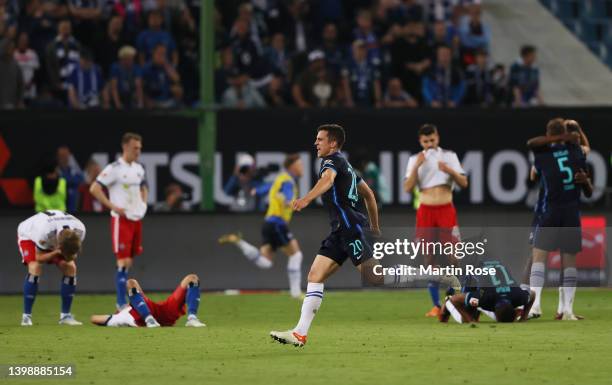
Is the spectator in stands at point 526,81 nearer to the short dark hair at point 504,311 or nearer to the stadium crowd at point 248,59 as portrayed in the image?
the stadium crowd at point 248,59

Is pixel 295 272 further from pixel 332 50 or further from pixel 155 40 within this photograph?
pixel 155 40

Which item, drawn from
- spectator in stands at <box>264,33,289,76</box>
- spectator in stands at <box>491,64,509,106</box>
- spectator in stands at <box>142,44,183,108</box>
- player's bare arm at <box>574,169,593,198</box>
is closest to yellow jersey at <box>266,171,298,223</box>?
spectator in stands at <box>142,44,183,108</box>

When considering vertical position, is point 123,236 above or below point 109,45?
below

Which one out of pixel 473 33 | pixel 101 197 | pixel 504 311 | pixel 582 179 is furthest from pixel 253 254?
pixel 473 33

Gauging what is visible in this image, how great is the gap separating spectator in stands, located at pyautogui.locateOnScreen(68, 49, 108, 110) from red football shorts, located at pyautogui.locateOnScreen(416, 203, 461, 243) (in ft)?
27.3

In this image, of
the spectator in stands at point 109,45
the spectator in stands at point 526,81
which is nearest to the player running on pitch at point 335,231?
the spectator in stands at point 109,45

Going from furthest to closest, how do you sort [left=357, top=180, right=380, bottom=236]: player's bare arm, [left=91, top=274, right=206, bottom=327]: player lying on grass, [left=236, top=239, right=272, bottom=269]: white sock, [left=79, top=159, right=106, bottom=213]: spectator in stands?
[left=79, top=159, right=106, bottom=213]: spectator in stands < [left=236, top=239, right=272, bottom=269]: white sock < [left=91, top=274, right=206, bottom=327]: player lying on grass < [left=357, top=180, right=380, bottom=236]: player's bare arm

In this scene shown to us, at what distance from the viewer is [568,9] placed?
31750mm

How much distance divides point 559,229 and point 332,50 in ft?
32.3

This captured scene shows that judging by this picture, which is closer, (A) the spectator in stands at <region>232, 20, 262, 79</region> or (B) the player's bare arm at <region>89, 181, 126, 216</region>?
(B) the player's bare arm at <region>89, 181, 126, 216</region>

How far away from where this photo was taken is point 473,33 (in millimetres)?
27531

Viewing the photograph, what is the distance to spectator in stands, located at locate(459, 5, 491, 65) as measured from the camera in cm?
2725

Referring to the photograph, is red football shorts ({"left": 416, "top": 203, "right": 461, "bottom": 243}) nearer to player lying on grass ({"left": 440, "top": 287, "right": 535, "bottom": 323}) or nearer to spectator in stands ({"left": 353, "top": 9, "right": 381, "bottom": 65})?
player lying on grass ({"left": 440, "top": 287, "right": 535, "bottom": 323})

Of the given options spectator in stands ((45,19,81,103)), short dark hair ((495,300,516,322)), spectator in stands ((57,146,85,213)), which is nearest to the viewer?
short dark hair ((495,300,516,322))
